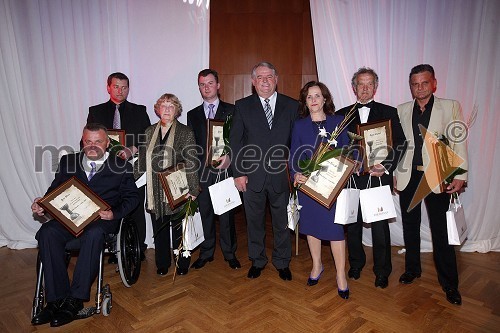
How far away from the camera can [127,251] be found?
3102 millimetres

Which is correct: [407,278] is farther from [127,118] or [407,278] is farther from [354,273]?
[127,118]

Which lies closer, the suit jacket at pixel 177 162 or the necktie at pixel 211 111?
the suit jacket at pixel 177 162

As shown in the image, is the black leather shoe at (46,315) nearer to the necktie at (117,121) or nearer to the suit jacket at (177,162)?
the suit jacket at (177,162)

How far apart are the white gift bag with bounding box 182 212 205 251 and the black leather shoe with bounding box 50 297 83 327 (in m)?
0.91

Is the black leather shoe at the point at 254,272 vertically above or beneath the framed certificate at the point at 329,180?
beneath

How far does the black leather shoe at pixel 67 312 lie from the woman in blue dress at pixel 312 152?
6.13ft

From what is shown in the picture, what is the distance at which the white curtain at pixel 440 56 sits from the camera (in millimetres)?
3762

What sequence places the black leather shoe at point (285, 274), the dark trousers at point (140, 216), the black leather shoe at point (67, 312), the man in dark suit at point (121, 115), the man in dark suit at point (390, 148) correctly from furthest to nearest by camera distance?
the dark trousers at point (140, 216) < the man in dark suit at point (121, 115) < the black leather shoe at point (285, 274) < the man in dark suit at point (390, 148) < the black leather shoe at point (67, 312)

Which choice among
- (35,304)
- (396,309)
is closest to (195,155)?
(35,304)

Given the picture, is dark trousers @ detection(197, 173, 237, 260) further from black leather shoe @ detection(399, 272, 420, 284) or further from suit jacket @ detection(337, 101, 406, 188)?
black leather shoe @ detection(399, 272, 420, 284)

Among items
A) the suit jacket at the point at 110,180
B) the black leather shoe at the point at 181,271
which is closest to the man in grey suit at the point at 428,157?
the black leather shoe at the point at 181,271

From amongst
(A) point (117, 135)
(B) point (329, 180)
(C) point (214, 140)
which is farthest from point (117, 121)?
(B) point (329, 180)

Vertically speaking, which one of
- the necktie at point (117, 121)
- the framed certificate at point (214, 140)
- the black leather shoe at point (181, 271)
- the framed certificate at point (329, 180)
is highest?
the necktie at point (117, 121)

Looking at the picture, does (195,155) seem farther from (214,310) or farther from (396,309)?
(396,309)
